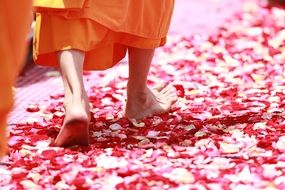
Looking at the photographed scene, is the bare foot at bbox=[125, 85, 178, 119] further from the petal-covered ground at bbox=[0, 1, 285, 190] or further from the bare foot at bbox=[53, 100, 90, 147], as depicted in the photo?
the bare foot at bbox=[53, 100, 90, 147]

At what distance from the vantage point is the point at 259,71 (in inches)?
115

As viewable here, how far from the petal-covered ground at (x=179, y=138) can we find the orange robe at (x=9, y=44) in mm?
227

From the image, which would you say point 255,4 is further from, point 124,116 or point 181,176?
point 181,176

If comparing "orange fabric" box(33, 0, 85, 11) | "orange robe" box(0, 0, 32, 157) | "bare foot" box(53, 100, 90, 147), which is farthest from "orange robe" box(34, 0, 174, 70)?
"orange robe" box(0, 0, 32, 157)

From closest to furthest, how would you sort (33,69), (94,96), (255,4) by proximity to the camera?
(94,96)
(33,69)
(255,4)

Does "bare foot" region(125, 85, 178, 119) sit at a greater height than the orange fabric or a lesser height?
lesser

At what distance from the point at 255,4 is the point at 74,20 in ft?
10.2

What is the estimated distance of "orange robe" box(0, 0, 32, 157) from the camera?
1483 millimetres

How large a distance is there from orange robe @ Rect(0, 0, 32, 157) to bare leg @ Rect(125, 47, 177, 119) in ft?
1.99

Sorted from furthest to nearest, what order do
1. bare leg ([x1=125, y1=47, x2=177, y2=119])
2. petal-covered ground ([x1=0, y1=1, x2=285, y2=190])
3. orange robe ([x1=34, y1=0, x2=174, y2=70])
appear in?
1. bare leg ([x1=125, y1=47, x2=177, y2=119])
2. orange robe ([x1=34, y1=0, x2=174, y2=70])
3. petal-covered ground ([x1=0, y1=1, x2=285, y2=190])

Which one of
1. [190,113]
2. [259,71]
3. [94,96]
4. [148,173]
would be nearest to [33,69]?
[94,96]

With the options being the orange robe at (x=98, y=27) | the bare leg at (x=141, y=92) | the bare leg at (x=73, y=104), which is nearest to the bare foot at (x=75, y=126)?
the bare leg at (x=73, y=104)

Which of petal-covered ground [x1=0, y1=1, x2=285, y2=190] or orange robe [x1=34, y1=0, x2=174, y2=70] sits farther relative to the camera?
orange robe [x1=34, y1=0, x2=174, y2=70]

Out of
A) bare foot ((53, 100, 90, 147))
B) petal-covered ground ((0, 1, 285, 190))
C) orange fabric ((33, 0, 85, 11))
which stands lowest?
petal-covered ground ((0, 1, 285, 190))
